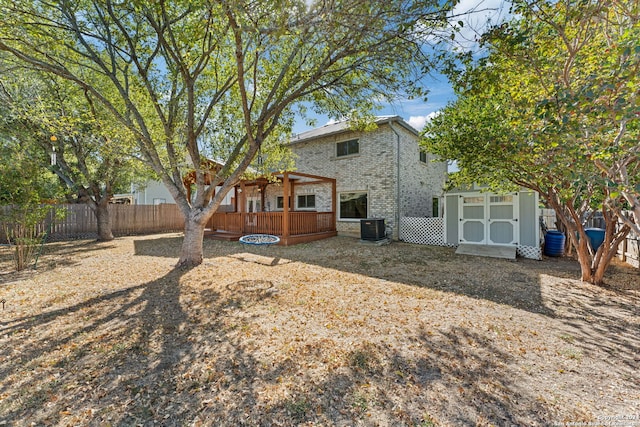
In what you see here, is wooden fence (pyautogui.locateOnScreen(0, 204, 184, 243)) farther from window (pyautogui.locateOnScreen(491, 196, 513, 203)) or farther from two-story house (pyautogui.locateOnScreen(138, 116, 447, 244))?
window (pyautogui.locateOnScreen(491, 196, 513, 203))

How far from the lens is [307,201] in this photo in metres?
14.8

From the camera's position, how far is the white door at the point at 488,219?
9.32m

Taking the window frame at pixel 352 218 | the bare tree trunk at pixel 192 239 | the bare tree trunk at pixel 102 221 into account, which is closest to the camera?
the bare tree trunk at pixel 192 239

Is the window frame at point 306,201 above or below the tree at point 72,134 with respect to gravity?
below

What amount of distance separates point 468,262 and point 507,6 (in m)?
6.28

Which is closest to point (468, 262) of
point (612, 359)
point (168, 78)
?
point (612, 359)

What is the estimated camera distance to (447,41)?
176 inches

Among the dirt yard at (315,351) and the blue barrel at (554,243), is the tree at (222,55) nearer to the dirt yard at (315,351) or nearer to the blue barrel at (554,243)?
the dirt yard at (315,351)

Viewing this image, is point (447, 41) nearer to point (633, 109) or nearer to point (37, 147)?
Result: point (633, 109)

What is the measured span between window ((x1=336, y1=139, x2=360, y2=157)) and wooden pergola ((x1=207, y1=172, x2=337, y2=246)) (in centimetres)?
164

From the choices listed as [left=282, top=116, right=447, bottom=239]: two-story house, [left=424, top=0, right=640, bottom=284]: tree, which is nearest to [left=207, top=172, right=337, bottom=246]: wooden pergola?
[left=282, top=116, right=447, bottom=239]: two-story house

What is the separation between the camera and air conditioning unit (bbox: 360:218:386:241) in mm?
11109

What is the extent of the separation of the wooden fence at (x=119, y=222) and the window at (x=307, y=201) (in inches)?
320

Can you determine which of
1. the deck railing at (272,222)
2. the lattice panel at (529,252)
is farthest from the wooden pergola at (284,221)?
the lattice panel at (529,252)
